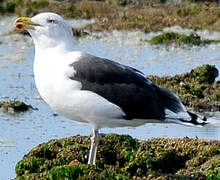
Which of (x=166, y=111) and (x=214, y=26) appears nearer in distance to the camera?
(x=166, y=111)

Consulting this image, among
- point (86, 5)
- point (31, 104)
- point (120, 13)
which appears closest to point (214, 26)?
point (120, 13)

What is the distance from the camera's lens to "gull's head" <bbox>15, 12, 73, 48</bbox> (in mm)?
8516

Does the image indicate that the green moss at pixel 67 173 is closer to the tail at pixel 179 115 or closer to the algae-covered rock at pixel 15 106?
the tail at pixel 179 115

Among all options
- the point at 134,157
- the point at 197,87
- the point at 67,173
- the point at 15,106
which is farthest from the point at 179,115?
the point at 197,87

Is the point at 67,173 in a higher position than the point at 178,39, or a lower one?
higher

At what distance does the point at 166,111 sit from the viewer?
27.5 feet

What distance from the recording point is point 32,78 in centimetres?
1808

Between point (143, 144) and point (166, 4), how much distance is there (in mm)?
28095

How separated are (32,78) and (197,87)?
3945mm

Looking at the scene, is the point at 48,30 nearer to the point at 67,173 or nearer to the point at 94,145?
the point at 94,145

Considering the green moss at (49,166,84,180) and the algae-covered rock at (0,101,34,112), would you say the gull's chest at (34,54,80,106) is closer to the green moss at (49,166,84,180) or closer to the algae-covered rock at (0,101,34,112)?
the green moss at (49,166,84,180)

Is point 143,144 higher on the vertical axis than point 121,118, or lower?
lower

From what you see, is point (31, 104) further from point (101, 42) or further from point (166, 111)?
point (101, 42)

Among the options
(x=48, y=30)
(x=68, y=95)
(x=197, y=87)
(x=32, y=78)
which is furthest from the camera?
(x=32, y=78)
